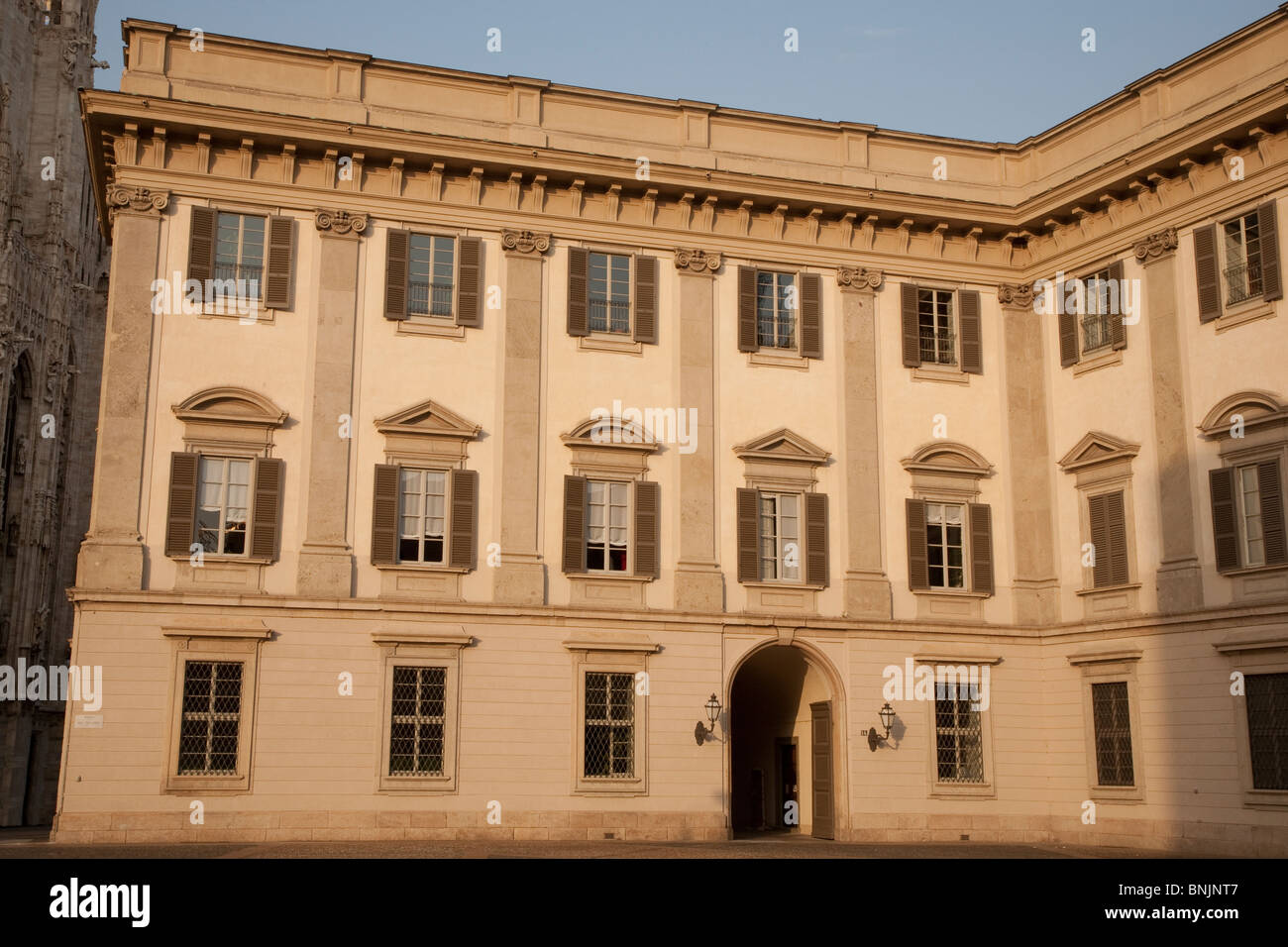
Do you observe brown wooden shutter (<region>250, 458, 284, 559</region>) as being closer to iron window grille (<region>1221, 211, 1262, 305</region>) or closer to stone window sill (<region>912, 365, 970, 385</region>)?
stone window sill (<region>912, 365, 970, 385</region>)

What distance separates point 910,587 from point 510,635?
28.4ft

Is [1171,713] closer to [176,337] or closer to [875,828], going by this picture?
[875,828]

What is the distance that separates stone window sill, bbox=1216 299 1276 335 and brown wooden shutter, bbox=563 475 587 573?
12.8m

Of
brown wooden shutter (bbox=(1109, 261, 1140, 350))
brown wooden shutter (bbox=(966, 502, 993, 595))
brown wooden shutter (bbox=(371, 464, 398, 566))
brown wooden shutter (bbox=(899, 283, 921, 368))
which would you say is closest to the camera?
brown wooden shutter (bbox=(371, 464, 398, 566))

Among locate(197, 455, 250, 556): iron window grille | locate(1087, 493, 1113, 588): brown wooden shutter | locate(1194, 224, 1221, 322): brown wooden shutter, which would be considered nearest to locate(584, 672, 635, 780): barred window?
locate(197, 455, 250, 556): iron window grille

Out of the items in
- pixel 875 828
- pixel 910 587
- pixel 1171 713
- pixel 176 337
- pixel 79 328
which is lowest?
pixel 875 828

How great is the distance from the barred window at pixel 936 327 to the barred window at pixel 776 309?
3010 millimetres

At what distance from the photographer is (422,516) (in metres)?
27.0

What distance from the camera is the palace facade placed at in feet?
83.4

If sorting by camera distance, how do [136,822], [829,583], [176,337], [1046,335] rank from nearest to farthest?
[136,822] → [176,337] → [829,583] → [1046,335]

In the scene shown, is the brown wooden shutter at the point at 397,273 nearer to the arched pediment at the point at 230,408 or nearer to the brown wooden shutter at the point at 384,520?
the arched pediment at the point at 230,408

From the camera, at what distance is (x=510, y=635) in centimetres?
2667

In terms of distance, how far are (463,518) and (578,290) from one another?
17.7 feet
